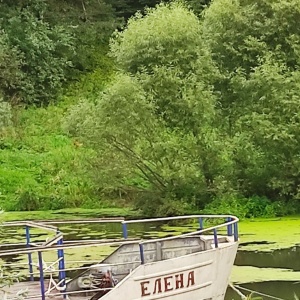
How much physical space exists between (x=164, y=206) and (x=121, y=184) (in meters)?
1.73

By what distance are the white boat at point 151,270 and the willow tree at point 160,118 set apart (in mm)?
11928

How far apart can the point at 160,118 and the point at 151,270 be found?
47.4 ft

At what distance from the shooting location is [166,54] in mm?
24031

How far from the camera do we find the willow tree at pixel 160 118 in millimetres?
23547

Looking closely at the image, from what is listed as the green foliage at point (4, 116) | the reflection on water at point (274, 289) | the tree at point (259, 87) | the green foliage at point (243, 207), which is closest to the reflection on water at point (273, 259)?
the reflection on water at point (274, 289)

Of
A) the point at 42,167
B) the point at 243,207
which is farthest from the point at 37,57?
the point at 243,207

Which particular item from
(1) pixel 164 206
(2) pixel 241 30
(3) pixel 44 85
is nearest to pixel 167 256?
(1) pixel 164 206

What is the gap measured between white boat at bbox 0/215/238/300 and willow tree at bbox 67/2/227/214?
11.9m

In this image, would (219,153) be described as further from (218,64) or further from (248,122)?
(218,64)

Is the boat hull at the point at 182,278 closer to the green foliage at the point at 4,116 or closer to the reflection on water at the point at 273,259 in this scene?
the reflection on water at the point at 273,259

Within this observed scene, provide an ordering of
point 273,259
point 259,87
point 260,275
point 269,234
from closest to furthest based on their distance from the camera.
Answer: point 260,275
point 273,259
point 269,234
point 259,87

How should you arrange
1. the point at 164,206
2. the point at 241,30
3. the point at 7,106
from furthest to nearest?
the point at 7,106
the point at 241,30
the point at 164,206

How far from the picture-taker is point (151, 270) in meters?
9.72

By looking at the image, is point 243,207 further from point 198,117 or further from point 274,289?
point 274,289
